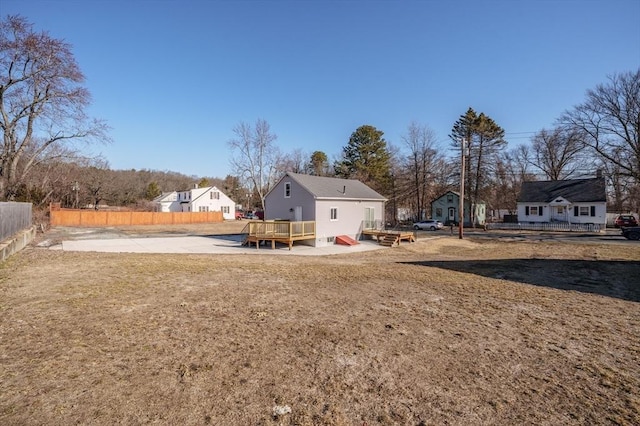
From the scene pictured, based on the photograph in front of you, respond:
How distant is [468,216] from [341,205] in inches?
1025

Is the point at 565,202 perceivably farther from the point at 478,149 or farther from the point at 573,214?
the point at 478,149

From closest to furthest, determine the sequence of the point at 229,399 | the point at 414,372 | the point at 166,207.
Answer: the point at 229,399 → the point at 414,372 → the point at 166,207

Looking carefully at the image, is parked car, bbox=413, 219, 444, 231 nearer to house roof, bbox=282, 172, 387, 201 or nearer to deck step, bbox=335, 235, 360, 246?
house roof, bbox=282, 172, 387, 201

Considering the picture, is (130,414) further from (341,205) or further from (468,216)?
(468,216)

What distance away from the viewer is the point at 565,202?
35906 millimetres

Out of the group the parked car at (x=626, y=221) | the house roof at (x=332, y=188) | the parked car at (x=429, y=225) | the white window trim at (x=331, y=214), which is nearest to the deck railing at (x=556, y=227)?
the parked car at (x=626, y=221)

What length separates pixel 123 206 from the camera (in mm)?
64625

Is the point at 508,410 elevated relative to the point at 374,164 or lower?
lower

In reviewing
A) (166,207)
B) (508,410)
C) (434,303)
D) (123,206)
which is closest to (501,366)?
(508,410)

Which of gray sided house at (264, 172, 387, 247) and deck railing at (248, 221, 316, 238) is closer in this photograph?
deck railing at (248, 221, 316, 238)

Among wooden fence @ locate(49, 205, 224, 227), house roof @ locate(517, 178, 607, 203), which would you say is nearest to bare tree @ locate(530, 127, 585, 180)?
house roof @ locate(517, 178, 607, 203)

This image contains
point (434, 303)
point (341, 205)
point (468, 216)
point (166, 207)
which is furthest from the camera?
point (166, 207)

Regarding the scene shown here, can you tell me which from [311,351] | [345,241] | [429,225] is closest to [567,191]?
[429,225]

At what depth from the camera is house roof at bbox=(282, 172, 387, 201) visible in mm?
21841
